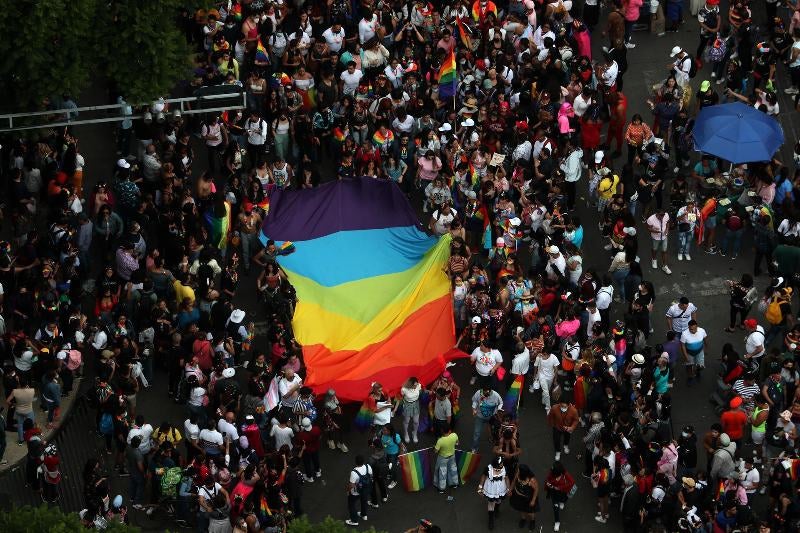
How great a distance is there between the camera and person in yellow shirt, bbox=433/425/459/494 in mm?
29312

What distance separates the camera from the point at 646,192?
34000 mm

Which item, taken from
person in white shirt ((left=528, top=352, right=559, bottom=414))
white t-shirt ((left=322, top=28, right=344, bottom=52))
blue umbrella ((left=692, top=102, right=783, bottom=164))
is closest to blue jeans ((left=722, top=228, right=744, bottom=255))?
blue umbrella ((left=692, top=102, right=783, bottom=164))

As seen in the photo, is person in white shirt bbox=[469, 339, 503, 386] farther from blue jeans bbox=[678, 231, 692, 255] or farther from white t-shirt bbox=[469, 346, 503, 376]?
blue jeans bbox=[678, 231, 692, 255]

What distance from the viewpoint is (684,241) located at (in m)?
34.0


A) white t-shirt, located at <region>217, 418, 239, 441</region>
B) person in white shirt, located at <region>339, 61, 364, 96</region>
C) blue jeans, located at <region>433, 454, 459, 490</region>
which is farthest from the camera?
person in white shirt, located at <region>339, 61, 364, 96</region>

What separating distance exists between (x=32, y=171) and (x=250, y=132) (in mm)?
4203

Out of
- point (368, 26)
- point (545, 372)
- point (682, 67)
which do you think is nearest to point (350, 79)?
point (368, 26)

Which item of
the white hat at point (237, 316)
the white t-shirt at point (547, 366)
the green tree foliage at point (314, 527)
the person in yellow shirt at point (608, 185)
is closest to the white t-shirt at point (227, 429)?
the white hat at point (237, 316)

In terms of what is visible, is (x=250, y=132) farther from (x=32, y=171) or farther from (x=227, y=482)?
(x=227, y=482)

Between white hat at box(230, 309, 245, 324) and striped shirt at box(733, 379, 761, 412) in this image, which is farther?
white hat at box(230, 309, 245, 324)

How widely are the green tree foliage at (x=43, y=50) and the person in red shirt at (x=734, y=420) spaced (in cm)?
1231

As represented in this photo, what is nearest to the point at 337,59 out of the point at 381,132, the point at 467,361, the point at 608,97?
the point at 381,132

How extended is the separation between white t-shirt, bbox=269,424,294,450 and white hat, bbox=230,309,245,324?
267 cm

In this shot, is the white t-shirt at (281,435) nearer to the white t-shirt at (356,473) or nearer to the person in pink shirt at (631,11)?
the white t-shirt at (356,473)
